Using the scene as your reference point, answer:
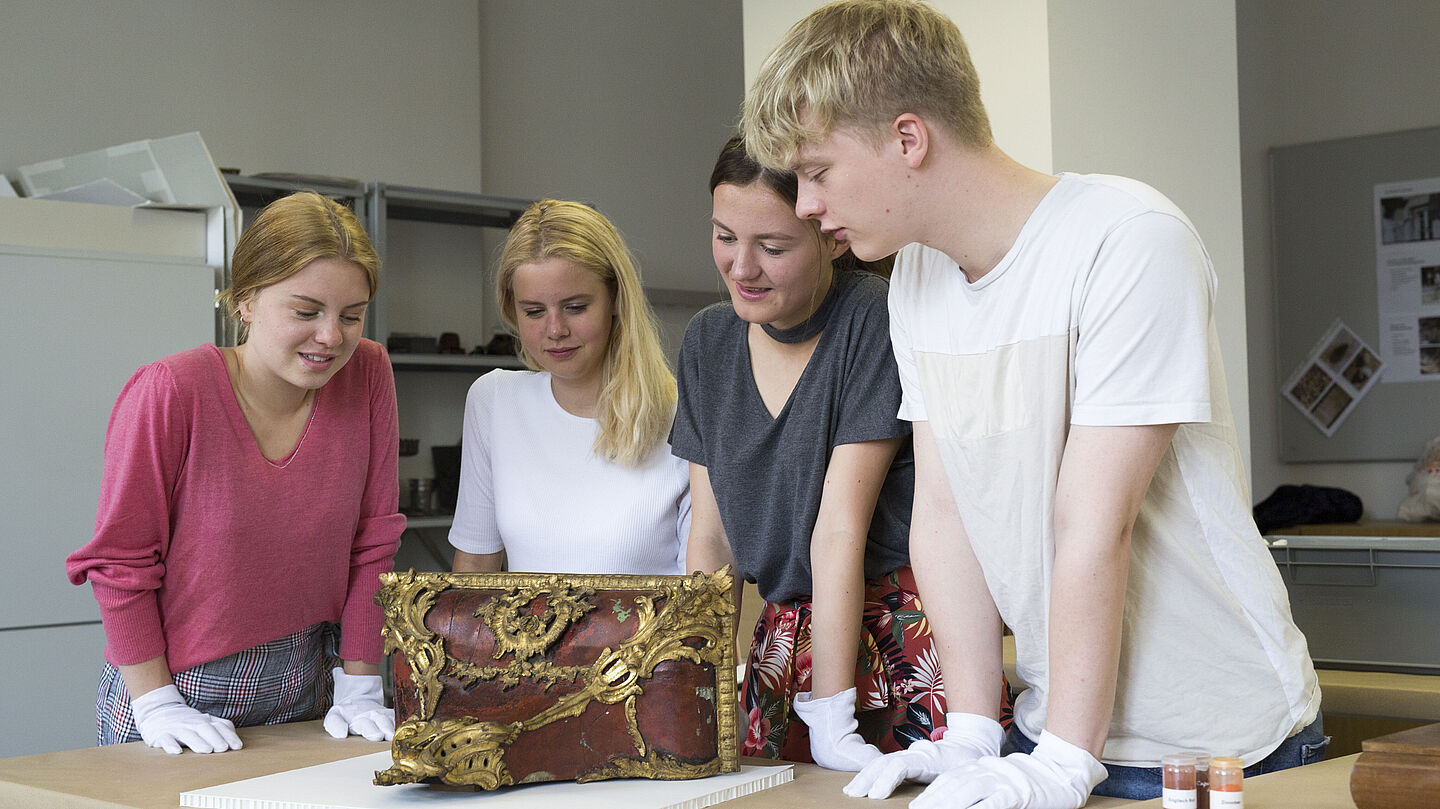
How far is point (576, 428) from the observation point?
169cm

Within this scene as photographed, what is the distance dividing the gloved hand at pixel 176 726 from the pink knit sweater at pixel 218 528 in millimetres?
56

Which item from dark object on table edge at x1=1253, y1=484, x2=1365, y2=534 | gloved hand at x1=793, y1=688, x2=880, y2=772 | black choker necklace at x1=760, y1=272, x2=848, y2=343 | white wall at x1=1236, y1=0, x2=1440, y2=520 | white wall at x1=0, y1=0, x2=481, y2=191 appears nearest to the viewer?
gloved hand at x1=793, y1=688, x2=880, y2=772

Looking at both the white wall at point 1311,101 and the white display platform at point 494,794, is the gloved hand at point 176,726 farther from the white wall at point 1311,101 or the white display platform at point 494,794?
the white wall at point 1311,101

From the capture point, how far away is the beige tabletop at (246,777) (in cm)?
96

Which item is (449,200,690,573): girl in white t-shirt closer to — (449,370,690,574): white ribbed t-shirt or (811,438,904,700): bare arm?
(449,370,690,574): white ribbed t-shirt

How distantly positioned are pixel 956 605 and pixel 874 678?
6.9 inches

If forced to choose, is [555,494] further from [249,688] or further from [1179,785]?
[1179,785]

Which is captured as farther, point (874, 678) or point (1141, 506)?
point (874, 678)

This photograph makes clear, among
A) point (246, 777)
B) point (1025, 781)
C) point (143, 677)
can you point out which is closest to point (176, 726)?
point (143, 677)

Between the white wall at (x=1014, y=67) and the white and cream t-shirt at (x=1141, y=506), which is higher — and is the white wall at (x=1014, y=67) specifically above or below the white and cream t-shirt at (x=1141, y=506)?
above

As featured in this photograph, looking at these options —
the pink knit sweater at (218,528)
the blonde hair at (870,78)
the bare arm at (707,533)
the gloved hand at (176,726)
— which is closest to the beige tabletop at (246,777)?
the gloved hand at (176,726)

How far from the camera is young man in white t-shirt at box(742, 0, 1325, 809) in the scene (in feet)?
3.19

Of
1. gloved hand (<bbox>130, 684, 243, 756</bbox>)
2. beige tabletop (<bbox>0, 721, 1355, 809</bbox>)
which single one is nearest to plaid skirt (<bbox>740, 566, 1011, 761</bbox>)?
beige tabletop (<bbox>0, 721, 1355, 809</bbox>)

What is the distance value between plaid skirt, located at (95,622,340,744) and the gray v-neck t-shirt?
0.62m
